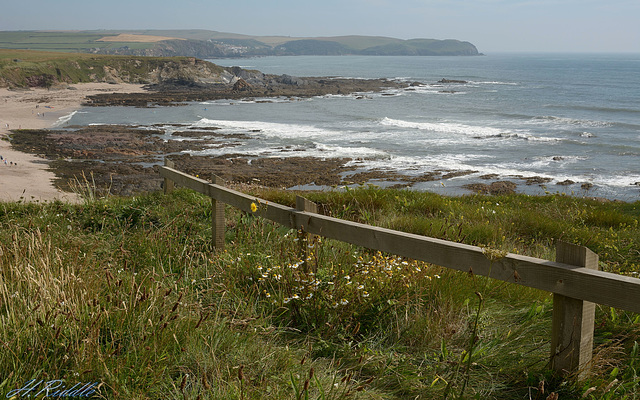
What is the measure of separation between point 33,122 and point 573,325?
41356 millimetres

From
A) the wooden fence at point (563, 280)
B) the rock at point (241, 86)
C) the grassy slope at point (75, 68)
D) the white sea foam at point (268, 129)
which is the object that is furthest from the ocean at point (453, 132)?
the grassy slope at point (75, 68)

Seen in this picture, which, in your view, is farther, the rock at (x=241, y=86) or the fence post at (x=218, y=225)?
the rock at (x=241, y=86)

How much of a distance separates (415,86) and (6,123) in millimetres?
57269

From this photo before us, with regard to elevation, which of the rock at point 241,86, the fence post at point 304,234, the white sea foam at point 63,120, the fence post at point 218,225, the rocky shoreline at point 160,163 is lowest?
the rocky shoreline at point 160,163

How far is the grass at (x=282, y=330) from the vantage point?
2.78 metres

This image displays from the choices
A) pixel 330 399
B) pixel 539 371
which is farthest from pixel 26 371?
pixel 539 371

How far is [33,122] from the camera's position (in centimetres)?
3738

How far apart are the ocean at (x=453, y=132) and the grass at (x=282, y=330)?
817cm

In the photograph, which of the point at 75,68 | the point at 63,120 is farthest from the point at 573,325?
the point at 75,68

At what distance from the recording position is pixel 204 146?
2953 centimetres

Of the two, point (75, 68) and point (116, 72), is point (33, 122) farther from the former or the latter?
point (116, 72)

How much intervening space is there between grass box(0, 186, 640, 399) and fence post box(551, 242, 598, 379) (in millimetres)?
94

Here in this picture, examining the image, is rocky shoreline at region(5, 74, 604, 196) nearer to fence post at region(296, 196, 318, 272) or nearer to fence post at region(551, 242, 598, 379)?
fence post at region(296, 196, 318, 272)

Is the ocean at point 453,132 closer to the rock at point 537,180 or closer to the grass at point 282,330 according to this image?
the rock at point 537,180
